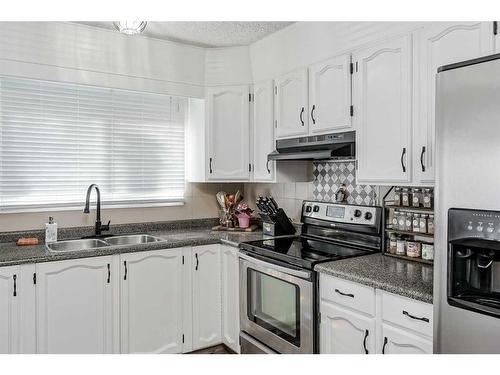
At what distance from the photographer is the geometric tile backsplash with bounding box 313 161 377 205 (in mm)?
2652

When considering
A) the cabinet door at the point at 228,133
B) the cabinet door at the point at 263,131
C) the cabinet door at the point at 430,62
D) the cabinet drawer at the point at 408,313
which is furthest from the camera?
the cabinet door at the point at 228,133

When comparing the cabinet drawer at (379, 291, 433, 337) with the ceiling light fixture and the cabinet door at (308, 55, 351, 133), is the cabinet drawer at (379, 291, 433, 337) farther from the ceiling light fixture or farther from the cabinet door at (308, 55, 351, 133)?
the ceiling light fixture

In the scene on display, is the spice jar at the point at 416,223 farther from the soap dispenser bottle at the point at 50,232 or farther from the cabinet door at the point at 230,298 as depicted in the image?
the soap dispenser bottle at the point at 50,232

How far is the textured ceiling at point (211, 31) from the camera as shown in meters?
2.73

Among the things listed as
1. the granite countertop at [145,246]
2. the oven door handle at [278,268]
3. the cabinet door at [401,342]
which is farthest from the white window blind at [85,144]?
the cabinet door at [401,342]

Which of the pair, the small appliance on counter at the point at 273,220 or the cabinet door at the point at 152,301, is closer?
the cabinet door at the point at 152,301

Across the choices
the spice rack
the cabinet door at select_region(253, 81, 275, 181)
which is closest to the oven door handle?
the spice rack

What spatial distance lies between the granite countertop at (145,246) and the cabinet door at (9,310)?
6cm

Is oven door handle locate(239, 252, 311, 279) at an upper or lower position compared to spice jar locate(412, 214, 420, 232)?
lower


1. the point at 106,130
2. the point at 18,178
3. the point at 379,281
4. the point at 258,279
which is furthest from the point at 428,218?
the point at 18,178

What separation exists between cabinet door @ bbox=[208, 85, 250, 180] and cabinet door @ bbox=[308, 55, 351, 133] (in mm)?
681

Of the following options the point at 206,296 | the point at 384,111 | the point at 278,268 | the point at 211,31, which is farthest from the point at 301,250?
the point at 211,31
